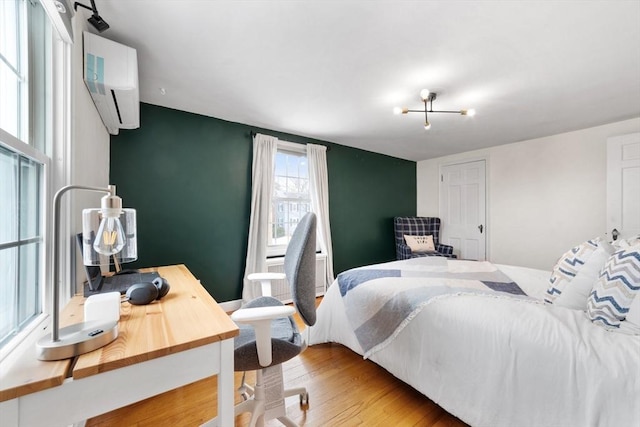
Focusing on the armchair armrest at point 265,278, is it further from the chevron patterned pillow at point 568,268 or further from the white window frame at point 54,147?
the chevron patterned pillow at point 568,268

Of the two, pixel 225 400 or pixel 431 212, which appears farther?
pixel 431 212

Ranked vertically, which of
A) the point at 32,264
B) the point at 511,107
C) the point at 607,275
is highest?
the point at 511,107

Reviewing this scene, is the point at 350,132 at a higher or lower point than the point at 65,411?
higher

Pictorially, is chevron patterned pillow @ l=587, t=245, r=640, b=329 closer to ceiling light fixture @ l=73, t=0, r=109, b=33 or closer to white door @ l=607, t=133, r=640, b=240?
white door @ l=607, t=133, r=640, b=240

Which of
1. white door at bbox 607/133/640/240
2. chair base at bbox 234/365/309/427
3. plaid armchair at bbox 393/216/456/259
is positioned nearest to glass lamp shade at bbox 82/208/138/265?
chair base at bbox 234/365/309/427

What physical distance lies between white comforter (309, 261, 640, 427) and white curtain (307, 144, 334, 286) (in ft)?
6.82

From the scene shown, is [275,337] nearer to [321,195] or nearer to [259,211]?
[259,211]

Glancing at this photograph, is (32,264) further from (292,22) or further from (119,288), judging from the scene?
(292,22)

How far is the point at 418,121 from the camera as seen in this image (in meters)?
3.06

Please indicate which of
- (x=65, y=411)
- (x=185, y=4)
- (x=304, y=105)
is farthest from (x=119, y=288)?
(x=304, y=105)

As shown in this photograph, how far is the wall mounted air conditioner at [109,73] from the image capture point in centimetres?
141

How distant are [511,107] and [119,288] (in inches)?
139

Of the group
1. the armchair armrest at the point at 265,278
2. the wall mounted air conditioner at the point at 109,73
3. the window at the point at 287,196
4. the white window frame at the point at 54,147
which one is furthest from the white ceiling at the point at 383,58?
the armchair armrest at the point at 265,278

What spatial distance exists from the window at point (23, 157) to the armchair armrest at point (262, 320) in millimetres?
675
